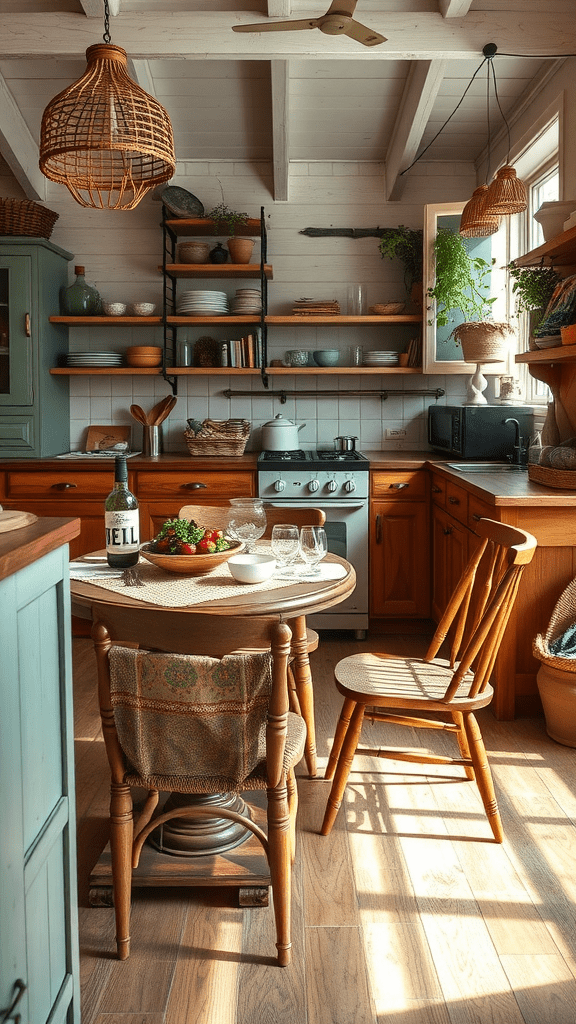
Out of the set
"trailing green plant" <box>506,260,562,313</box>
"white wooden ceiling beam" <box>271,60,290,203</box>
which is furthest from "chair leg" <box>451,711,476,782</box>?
"white wooden ceiling beam" <box>271,60,290,203</box>

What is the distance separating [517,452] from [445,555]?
25.2 inches

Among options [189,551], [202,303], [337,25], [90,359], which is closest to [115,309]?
[90,359]

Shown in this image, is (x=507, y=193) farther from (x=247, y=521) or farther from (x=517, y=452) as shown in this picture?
(x=247, y=521)

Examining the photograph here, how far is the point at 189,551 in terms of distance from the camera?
2.19 metres

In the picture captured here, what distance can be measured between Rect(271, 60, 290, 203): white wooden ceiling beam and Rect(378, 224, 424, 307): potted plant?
665 millimetres

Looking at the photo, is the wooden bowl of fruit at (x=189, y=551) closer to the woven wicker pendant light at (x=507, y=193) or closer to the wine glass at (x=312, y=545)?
the wine glass at (x=312, y=545)

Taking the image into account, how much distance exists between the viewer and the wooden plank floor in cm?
166

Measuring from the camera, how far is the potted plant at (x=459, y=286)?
431cm

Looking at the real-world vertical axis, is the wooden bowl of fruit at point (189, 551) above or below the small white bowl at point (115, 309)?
below

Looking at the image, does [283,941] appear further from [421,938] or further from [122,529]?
[122,529]

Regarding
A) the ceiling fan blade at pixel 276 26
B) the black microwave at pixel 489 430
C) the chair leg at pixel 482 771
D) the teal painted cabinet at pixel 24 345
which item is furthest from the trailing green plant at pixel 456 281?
the chair leg at pixel 482 771

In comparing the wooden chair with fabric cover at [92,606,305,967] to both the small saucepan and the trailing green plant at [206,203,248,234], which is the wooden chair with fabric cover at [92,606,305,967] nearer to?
the small saucepan

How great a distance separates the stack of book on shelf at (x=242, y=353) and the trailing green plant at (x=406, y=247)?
918mm

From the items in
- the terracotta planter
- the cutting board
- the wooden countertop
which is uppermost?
the terracotta planter
